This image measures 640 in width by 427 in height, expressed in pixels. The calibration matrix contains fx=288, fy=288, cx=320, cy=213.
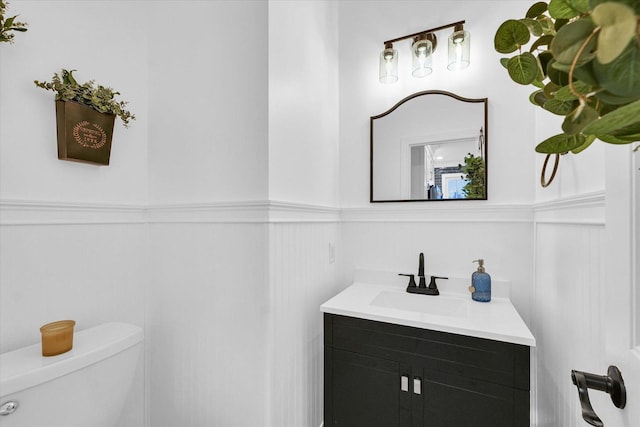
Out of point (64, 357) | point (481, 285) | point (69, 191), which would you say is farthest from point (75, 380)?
point (481, 285)

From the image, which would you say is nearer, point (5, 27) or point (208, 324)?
point (5, 27)

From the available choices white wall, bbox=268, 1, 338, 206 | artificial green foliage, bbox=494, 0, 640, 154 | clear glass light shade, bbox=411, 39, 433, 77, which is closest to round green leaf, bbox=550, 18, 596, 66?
artificial green foliage, bbox=494, 0, 640, 154

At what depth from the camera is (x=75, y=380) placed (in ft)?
3.21

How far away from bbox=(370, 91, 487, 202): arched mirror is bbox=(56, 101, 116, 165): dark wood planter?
53.1 inches

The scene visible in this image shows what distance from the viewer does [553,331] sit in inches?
45.3

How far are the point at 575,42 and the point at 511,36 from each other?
0.51ft

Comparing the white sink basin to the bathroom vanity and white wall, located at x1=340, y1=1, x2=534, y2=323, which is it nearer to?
the bathroom vanity

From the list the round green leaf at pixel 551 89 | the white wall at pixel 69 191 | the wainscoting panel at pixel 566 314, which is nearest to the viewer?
the round green leaf at pixel 551 89

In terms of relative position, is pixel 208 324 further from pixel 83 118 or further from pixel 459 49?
pixel 459 49

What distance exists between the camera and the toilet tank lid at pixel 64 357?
86 centimetres

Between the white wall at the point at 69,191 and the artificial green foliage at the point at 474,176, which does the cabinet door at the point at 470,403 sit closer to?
the artificial green foliage at the point at 474,176

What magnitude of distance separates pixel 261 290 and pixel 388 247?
863 millimetres

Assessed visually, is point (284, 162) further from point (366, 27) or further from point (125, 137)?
point (366, 27)

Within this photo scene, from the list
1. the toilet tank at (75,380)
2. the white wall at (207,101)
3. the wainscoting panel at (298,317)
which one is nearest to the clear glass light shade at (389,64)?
the white wall at (207,101)
